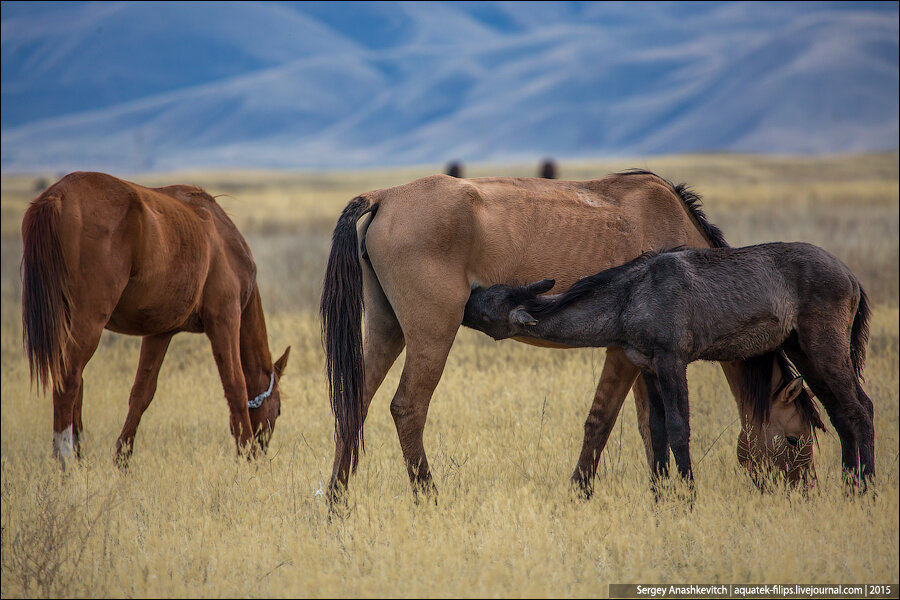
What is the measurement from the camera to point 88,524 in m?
4.44

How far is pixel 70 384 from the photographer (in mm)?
5289

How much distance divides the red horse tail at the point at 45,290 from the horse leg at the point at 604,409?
3503mm

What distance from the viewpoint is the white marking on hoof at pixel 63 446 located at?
17.6 ft

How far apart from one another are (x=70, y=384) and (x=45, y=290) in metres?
0.68

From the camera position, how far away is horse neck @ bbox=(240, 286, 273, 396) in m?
6.95

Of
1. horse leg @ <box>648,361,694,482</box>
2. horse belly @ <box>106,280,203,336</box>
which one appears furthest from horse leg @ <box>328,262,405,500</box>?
horse leg @ <box>648,361,694,482</box>

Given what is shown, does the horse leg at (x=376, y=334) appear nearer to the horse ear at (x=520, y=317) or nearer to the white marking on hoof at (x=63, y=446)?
the horse ear at (x=520, y=317)

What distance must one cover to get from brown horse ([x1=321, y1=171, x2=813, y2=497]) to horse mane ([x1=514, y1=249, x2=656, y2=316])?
1.10ft

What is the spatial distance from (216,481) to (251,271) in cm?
201

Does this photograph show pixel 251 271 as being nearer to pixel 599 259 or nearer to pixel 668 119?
pixel 599 259

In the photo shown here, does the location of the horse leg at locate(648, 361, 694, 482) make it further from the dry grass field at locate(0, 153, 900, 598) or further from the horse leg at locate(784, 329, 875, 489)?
the horse leg at locate(784, 329, 875, 489)

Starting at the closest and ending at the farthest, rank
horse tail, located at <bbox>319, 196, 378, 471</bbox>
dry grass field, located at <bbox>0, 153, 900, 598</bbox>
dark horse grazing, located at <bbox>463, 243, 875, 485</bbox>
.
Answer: dry grass field, located at <bbox>0, 153, 900, 598</bbox>, dark horse grazing, located at <bbox>463, 243, 875, 485</bbox>, horse tail, located at <bbox>319, 196, 378, 471</bbox>

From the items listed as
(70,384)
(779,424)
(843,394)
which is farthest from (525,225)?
(70,384)

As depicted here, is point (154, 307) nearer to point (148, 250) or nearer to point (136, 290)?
point (136, 290)
